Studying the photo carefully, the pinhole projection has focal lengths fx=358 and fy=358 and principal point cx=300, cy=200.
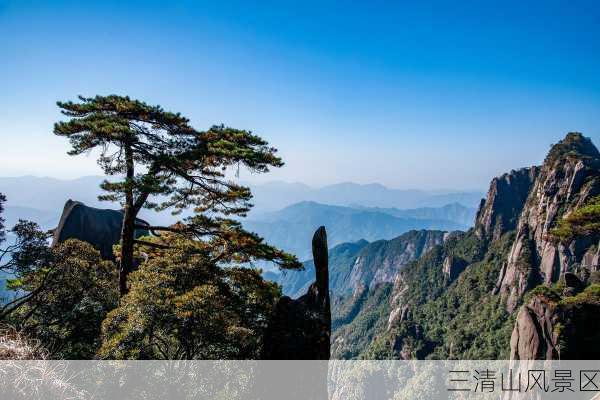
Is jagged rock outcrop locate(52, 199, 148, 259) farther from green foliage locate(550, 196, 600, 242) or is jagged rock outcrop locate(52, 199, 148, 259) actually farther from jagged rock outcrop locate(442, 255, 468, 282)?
jagged rock outcrop locate(442, 255, 468, 282)

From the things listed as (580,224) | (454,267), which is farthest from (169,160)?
(454,267)

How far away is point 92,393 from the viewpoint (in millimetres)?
7141

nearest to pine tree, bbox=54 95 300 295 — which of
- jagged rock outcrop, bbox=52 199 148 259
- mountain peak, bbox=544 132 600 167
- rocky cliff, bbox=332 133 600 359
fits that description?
jagged rock outcrop, bbox=52 199 148 259

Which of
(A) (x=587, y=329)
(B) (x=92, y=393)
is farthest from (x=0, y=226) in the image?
(A) (x=587, y=329)

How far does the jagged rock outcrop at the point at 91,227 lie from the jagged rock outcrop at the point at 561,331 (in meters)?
23.7

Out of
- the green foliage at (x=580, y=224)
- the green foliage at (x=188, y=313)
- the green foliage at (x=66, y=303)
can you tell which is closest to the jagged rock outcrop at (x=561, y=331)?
the green foliage at (x=580, y=224)

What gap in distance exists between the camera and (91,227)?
20.1m

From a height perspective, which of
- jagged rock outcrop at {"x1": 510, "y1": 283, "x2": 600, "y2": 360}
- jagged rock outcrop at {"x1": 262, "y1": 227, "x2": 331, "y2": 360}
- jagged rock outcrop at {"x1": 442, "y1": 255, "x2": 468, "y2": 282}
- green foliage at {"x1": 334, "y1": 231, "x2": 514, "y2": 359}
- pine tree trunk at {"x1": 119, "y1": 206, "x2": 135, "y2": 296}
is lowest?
green foliage at {"x1": 334, "y1": 231, "x2": 514, "y2": 359}

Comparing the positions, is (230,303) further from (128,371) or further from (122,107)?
(122,107)

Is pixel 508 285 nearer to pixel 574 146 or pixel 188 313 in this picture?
pixel 574 146

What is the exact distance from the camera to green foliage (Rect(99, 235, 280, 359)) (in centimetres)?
755

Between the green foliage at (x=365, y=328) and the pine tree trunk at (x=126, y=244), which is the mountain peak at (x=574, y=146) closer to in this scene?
the green foliage at (x=365, y=328)

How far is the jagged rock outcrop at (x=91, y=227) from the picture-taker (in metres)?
19.4

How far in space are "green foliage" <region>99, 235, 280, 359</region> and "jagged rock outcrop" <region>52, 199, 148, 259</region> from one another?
1252 cm
